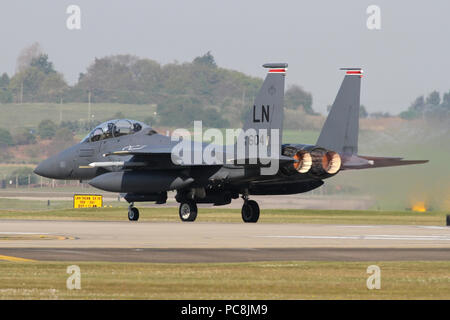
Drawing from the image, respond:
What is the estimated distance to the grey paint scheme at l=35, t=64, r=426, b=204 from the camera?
34.6 m

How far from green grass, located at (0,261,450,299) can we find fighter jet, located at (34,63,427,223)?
14.8 m

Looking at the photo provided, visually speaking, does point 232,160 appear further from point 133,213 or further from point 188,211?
point 133,213

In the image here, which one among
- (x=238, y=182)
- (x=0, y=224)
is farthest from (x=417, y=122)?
(x=0, y=224)

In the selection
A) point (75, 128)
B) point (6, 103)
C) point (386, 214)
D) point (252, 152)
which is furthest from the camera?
point (6, 103)

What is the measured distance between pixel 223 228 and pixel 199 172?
5.20 metres

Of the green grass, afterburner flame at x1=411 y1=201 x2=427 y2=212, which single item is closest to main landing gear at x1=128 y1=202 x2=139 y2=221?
afterburner flame at x1=411 y1=201 x2=427 y2=212

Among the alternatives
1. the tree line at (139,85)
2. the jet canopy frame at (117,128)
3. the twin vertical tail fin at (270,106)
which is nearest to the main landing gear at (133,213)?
the jet canopy frame at (117,128)

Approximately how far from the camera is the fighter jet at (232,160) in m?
33.9

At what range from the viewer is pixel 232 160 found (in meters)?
34.2

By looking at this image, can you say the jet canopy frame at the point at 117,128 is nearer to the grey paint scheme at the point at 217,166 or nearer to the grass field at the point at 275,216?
the grey paint scheme at the point at 217,166

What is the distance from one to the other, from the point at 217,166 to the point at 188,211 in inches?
96.3

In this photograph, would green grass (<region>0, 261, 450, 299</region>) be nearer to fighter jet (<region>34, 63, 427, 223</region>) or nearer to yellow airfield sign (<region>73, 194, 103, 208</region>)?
fighter jet (<region>34, 63, 427, 223</region>)

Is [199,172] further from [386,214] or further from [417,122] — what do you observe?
[417,122]

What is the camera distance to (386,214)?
4609 centimetres
